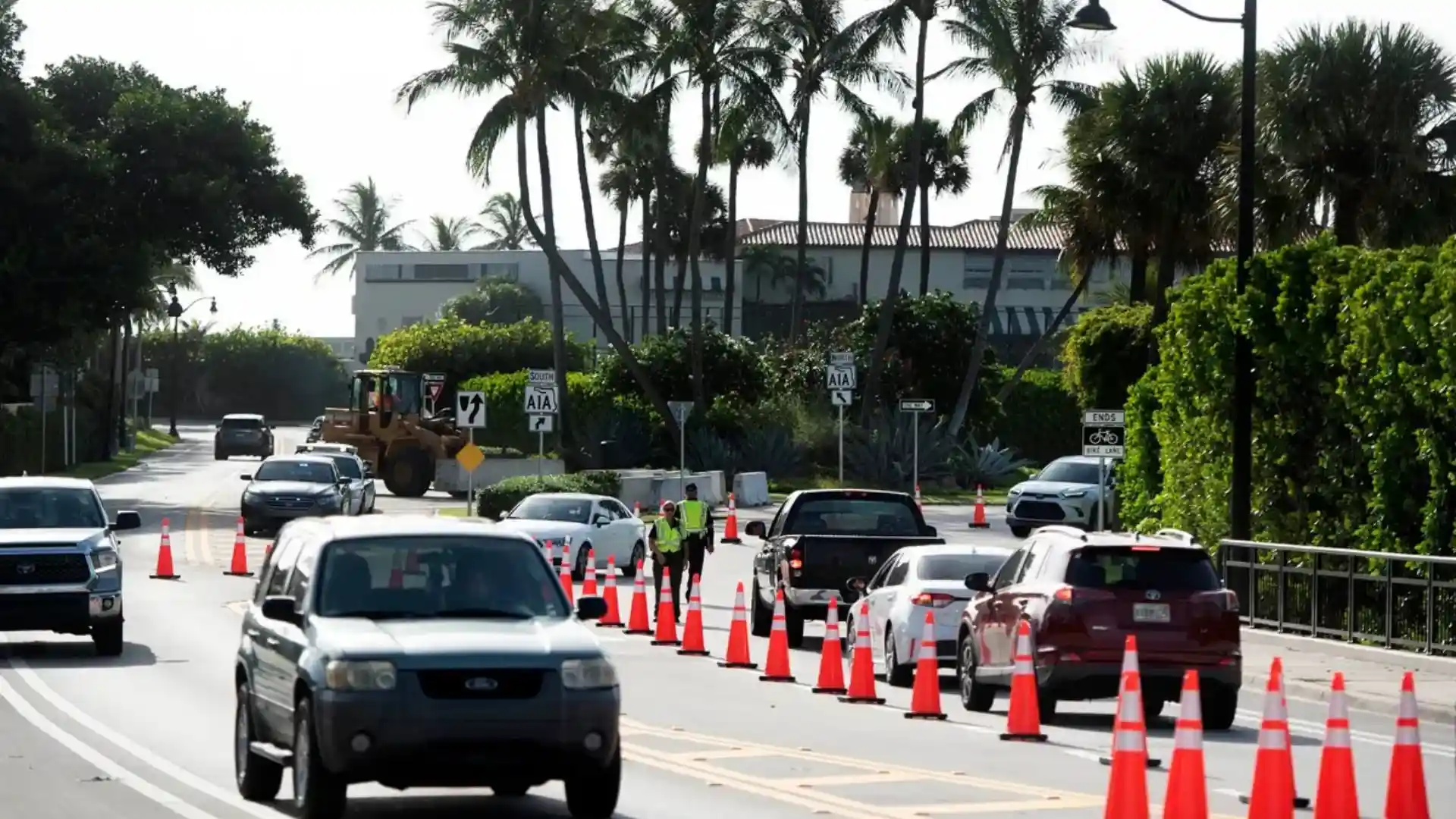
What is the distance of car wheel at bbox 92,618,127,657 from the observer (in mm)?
23812

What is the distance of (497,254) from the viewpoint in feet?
436

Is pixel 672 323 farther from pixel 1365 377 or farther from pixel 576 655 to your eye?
pixel 576 655

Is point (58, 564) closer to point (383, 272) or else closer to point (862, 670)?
point (862, 670)

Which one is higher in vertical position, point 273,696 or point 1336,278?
point 1336,278

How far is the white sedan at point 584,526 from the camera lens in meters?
35.5

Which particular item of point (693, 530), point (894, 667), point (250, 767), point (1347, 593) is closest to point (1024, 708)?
point (894, 667)

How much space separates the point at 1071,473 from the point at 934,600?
95.3 feet

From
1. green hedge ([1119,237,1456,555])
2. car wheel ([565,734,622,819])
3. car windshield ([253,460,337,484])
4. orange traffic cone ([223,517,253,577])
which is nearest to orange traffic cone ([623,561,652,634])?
green hedge ([1119,237,1456,555])

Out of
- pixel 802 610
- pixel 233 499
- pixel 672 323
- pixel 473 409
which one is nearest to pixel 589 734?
pixel 802 610

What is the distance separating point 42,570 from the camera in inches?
915

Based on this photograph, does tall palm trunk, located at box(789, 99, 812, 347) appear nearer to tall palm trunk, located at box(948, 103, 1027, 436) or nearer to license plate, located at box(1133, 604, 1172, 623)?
tall palm trunk, located at box(948, 103, 1027, 436)

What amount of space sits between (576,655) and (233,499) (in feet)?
167

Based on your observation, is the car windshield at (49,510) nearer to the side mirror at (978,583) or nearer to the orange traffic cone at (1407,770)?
the side mirror at (978,583)

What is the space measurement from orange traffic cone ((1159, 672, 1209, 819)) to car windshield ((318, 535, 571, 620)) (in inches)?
151
